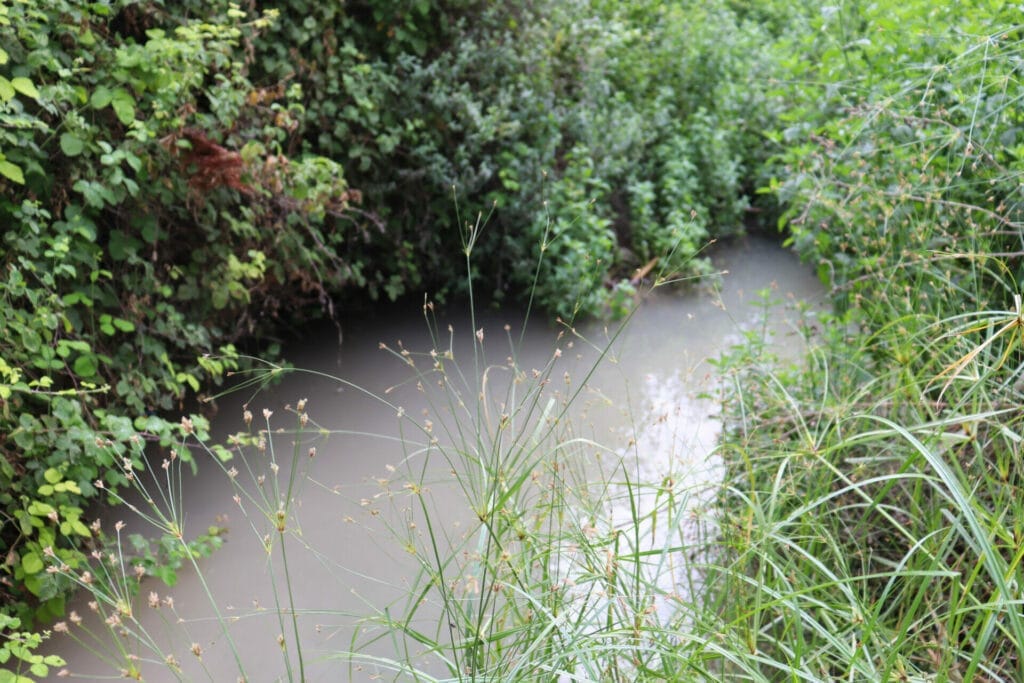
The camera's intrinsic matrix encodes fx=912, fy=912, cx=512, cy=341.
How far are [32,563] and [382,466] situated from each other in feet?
5.09

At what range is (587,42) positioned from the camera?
5.91 meters

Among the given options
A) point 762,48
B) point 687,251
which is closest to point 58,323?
point 687,251

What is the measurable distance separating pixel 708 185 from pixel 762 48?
5.85 feet

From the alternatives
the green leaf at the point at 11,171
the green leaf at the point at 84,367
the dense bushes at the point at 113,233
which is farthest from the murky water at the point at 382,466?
the green leaf at the point at 11,171

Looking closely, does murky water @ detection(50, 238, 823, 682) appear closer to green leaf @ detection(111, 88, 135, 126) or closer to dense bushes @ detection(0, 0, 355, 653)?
dense bushes @ detection(0, 0, 355, 653)

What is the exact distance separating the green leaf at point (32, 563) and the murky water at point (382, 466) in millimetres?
341

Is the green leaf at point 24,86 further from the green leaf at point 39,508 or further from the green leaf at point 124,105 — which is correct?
the green leaf at point 39,508

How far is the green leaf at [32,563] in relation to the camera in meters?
2.96

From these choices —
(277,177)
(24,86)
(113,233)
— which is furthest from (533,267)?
(24,86)

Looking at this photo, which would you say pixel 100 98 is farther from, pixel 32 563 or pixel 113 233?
pixel 32 563

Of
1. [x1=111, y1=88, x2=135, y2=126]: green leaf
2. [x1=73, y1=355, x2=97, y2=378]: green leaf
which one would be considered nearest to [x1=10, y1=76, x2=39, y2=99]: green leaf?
[x1=111, y1=88, x2=135, y2=126]: green leaf

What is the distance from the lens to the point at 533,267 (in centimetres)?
540

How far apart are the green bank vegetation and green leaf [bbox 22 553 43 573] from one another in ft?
0.08

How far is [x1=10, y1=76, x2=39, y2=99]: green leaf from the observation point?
3.13 metres
